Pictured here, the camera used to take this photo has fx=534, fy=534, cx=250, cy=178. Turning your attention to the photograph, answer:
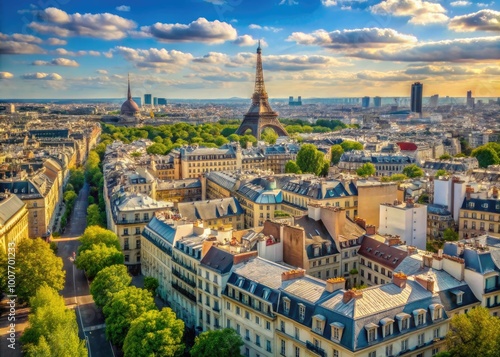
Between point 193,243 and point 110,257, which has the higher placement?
point 193,243

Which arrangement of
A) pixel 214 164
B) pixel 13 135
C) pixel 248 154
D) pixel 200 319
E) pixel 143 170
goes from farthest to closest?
pixel 13 135 < pixel 248 154 < pixel 214 164 < pixel 143 170 < pixel 200 319

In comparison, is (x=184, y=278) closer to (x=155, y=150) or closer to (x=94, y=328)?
(x=94, y=328)

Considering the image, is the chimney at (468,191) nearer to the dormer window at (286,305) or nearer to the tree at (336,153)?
the dormer window at (286,305)

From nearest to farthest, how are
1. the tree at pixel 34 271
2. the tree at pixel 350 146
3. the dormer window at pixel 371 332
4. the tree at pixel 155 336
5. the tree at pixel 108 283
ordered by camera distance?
the dormer window at pixel 371 332
the tree at pixel 155 336
the tree at pixel 108 283
the tree at pixel 34 271
the tree at pixel 350 146

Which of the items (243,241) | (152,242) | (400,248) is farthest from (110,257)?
(400,248)

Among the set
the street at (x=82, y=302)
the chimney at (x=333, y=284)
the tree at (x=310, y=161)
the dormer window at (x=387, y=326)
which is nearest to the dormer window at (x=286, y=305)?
the chimney at (x=333, y=284)

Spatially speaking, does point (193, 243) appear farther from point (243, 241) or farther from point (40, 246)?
point (40, 246)
